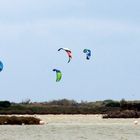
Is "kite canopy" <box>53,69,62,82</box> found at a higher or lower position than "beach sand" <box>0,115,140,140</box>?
higher

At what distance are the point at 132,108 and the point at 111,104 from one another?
8.17 m

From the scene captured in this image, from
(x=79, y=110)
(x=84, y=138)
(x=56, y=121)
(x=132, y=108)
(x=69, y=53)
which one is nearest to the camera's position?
(x=84, y=138)

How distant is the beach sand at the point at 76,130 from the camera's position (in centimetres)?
6059

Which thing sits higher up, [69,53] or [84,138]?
[69,53]

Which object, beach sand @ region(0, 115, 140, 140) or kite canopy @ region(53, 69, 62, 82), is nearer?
beach sand @ region(0, 115, 140, 140)

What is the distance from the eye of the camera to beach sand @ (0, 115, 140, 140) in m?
60.6

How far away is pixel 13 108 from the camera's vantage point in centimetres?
9400

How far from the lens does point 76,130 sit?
6669 centimetres

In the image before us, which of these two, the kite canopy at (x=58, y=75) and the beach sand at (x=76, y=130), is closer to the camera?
the beach sand at (x=76, y=130)

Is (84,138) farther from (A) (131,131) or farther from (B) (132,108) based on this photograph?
(B) (132,108)

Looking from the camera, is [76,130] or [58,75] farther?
[58,75]

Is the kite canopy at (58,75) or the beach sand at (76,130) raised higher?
the kite canopy at (58,75)

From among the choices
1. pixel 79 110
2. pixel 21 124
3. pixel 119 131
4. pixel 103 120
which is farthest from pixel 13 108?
pixel 119 131

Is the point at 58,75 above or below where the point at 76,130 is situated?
above
